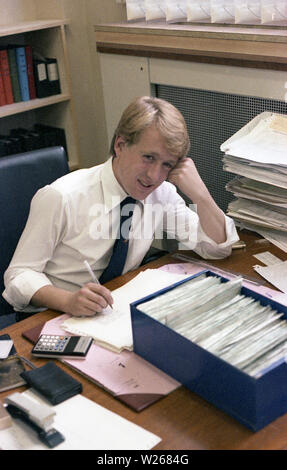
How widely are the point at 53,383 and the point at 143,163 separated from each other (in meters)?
0.62

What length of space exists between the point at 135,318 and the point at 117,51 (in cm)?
151

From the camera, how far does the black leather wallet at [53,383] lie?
120 centimetres

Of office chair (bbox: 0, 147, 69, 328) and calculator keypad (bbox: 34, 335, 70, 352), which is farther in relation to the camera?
office chair (bbox: 0, 147, 69, 328)

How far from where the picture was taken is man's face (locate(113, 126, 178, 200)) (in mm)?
1550

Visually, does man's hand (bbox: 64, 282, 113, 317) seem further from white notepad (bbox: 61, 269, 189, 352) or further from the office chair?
the office chair

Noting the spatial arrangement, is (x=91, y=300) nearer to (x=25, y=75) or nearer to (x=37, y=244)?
(x=37, y=244)

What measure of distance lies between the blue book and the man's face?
1.51 metres

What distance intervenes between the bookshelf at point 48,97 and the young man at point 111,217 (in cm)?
137

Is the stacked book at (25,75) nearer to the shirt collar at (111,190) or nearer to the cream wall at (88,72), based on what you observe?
the cream wall at (88,72)

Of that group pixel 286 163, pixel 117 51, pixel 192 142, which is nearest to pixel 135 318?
pixel 286 163

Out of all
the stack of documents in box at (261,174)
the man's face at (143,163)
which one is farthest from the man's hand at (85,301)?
the stack of documents in box at (261,174)

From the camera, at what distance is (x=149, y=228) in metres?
1.81

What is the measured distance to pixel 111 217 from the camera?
170 centimetres

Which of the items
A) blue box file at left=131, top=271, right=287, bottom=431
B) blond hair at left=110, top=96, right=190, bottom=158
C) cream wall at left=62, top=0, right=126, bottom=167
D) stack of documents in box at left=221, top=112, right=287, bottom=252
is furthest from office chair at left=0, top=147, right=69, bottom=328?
cream wall at left=62, top=0, right=126, bottom=167
